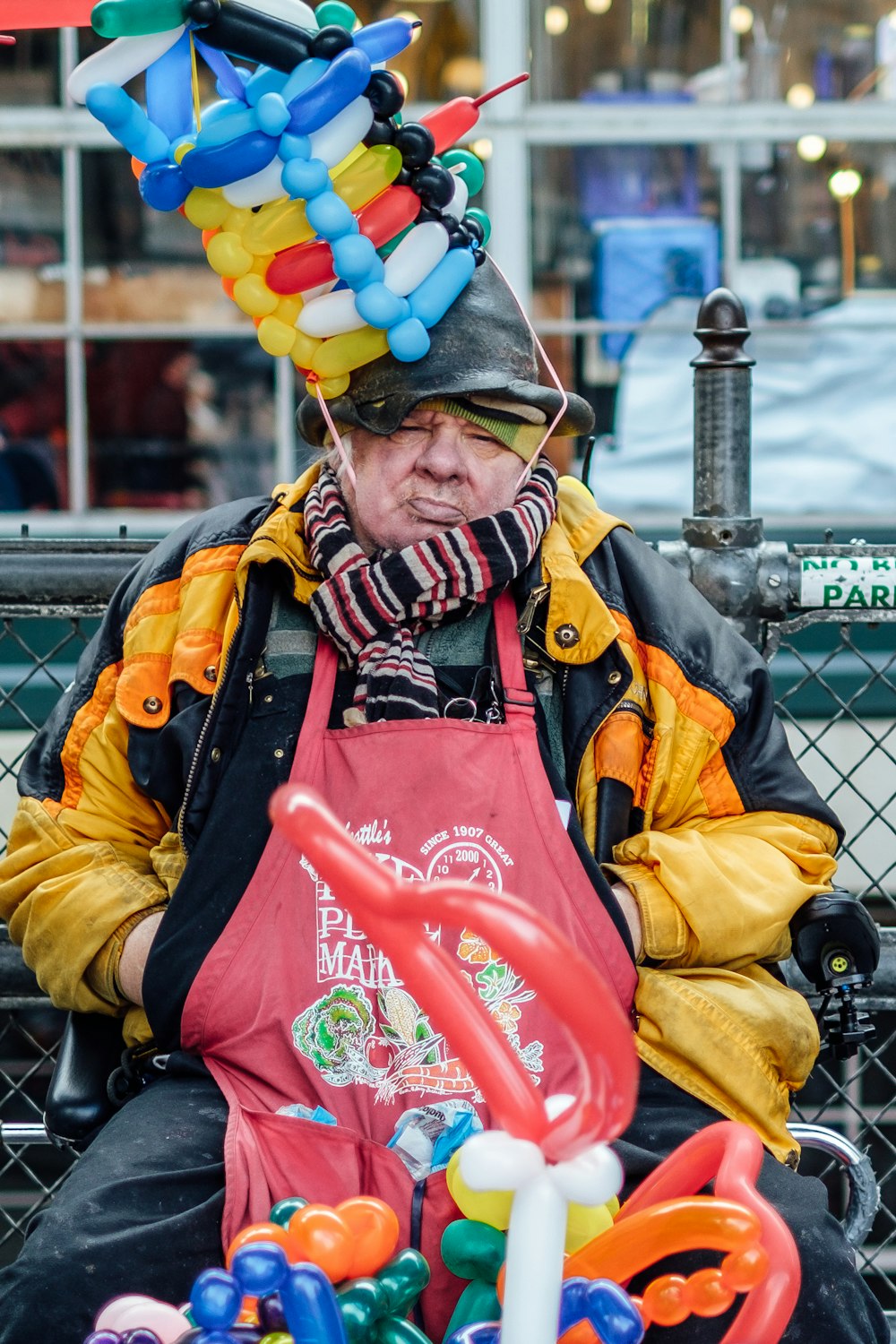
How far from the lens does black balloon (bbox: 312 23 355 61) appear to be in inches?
77.7

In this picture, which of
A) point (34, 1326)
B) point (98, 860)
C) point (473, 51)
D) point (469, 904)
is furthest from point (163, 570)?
point (473, 51)

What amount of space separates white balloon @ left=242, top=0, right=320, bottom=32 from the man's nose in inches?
22.2

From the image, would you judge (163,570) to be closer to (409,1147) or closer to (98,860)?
(98,860)

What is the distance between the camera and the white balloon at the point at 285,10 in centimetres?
201

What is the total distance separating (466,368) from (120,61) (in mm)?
603

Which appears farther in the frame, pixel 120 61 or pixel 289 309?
pixel 289 309

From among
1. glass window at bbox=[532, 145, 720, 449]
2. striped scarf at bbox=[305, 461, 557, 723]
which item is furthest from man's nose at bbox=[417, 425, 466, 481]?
glass window at bbox=[532, 145, 720, 449]

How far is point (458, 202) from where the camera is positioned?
2.17 metres

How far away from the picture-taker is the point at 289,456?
15.3 ft

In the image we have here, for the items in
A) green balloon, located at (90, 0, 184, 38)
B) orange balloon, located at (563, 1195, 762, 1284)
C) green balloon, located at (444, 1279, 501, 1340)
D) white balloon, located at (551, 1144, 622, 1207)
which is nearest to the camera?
white balloon, located at (551, 1144, 622, 1207)

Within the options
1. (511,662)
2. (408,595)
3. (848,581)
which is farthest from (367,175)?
(848,581)

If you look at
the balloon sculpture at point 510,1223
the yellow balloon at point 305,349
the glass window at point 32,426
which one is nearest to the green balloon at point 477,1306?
the balloon sculpture at point 510,1223

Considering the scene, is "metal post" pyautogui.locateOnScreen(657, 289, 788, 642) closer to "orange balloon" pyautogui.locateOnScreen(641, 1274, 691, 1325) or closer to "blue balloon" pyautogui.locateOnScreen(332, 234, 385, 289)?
"blue balloon" pyautogui.locateOnScreen(332, 234, 385, 289)

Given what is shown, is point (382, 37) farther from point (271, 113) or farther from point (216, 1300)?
point (216, 1300)
